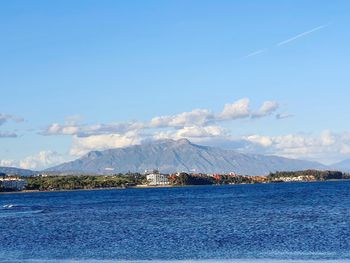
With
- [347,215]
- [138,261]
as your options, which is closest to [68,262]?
[138,261]

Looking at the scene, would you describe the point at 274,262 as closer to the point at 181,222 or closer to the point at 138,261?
the point at 138,261

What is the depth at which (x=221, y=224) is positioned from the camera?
92500 millimetres

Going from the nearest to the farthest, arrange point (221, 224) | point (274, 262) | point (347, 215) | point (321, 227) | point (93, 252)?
point (274, 262) < point (93, 252) < point (321, 227) < point (221, 224) < point (347, 215)

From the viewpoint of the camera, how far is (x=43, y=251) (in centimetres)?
6875

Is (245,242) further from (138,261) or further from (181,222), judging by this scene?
(181,222)

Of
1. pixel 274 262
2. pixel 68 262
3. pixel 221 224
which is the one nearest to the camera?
pixel 274 262

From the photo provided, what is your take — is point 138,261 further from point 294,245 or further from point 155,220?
point 155,220

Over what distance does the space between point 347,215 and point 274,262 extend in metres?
49.4

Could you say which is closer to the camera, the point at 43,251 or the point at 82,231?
the point at 43,251

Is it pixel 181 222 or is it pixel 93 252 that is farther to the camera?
pixel 181 222

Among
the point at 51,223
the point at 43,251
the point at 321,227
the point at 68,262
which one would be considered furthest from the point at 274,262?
the point at 51,223

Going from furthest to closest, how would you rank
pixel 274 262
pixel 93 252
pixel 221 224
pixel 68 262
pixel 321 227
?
pixel 221 224, pixel 321 227, pixel 93 252, pixel 68 262, pixel 274 262

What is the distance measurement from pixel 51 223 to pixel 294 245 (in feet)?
157

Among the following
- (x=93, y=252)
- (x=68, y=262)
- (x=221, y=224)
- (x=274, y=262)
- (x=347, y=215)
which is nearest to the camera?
(x=274, y=262)
